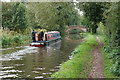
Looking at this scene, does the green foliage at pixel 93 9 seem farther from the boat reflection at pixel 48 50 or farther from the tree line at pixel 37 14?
the boat reflection at pixel 48 50

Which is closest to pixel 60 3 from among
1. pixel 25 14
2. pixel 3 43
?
pixel 3 43

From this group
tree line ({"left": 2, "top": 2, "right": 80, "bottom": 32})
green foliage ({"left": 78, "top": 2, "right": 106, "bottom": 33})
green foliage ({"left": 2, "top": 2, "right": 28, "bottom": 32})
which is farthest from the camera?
green foliage ({"left": 2, "top": 2, "right": 28, "bottom": 32})

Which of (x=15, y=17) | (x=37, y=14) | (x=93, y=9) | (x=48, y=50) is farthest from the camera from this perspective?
(x=15, y=17)

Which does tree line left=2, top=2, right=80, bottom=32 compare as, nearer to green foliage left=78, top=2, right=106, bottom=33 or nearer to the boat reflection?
green foliage left=78, top=2, right=106, bottom=33

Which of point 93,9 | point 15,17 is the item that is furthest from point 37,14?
point 93,9

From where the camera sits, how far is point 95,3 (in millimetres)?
19344

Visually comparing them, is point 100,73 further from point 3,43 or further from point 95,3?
point 3,43

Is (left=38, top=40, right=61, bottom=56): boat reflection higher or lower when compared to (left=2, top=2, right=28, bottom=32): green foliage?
lower

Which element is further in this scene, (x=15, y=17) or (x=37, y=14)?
(x=15, y=17)

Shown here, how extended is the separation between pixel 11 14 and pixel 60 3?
13159mm

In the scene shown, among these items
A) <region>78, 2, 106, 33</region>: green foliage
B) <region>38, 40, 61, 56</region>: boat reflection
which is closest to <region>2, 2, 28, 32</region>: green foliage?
<region>38, 40, 61, 56</region>: boat reflection

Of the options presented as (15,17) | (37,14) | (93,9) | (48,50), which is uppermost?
(15,17)

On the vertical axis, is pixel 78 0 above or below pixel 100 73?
above

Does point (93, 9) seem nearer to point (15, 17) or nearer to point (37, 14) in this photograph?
point (37, 14)
